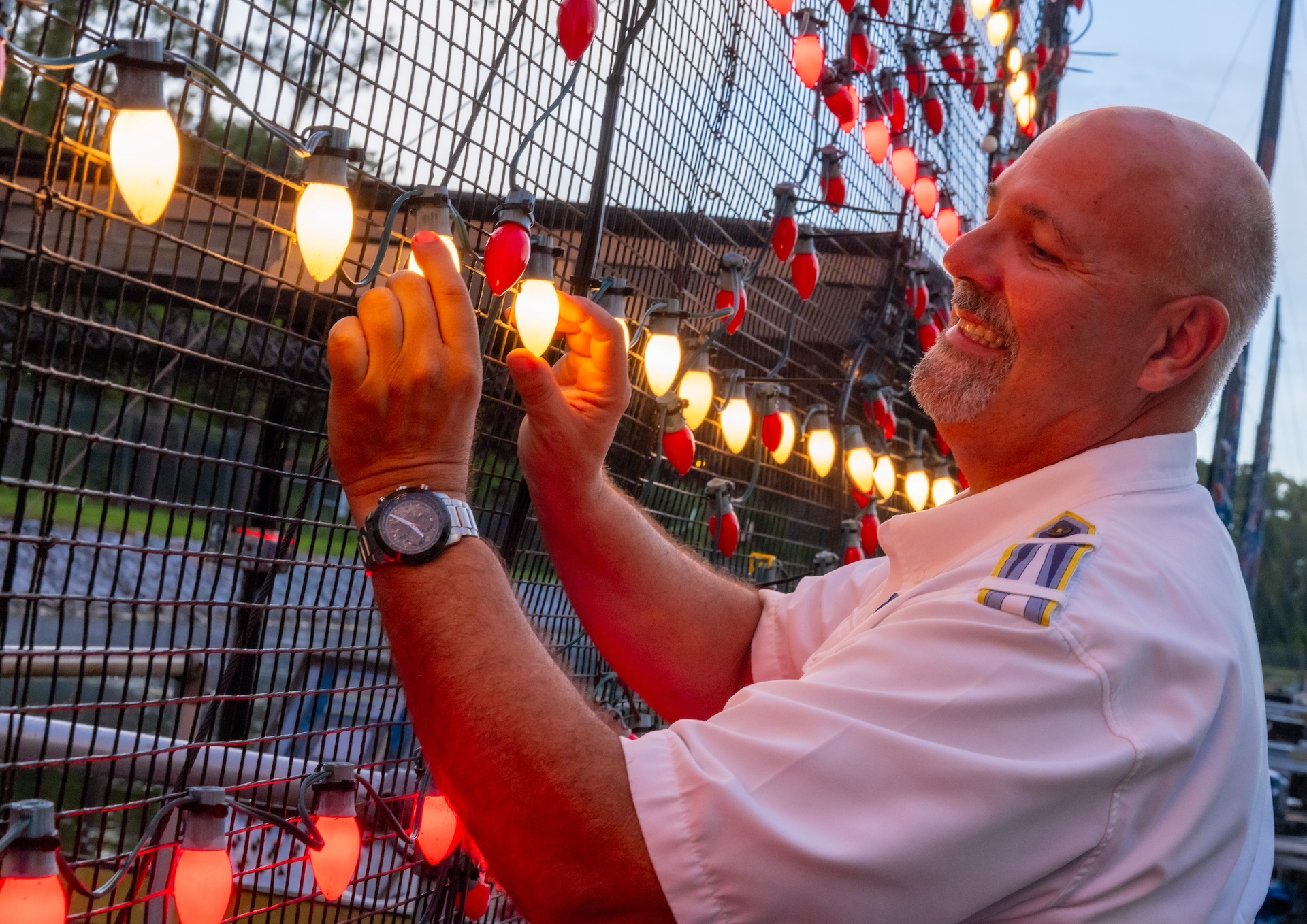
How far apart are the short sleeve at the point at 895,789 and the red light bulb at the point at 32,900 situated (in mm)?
802

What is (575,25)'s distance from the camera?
6.36 ft

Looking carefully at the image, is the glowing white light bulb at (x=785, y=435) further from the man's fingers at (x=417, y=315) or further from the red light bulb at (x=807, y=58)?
the man's fingers at (x=417, y=315)

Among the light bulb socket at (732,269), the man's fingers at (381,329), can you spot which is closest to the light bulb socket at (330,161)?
the man's fingers at (381,329)

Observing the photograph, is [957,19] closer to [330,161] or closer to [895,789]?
[330,161]

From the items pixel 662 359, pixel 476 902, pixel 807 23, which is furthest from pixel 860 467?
pixel 476 902

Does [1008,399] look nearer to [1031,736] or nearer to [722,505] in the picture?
[1031,736]

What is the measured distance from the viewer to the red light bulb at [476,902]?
2244mm

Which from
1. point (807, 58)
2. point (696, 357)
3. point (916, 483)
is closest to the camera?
point (696, 357)

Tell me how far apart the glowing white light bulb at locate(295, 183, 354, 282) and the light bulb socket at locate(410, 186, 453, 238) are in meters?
0.17

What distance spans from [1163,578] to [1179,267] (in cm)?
47

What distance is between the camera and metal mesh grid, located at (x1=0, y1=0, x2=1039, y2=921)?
1484mm

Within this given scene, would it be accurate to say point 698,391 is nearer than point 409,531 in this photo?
No

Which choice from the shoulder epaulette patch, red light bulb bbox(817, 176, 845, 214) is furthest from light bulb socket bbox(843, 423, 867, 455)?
the shoulder epaulette patch

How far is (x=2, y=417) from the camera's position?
1.41 metres
